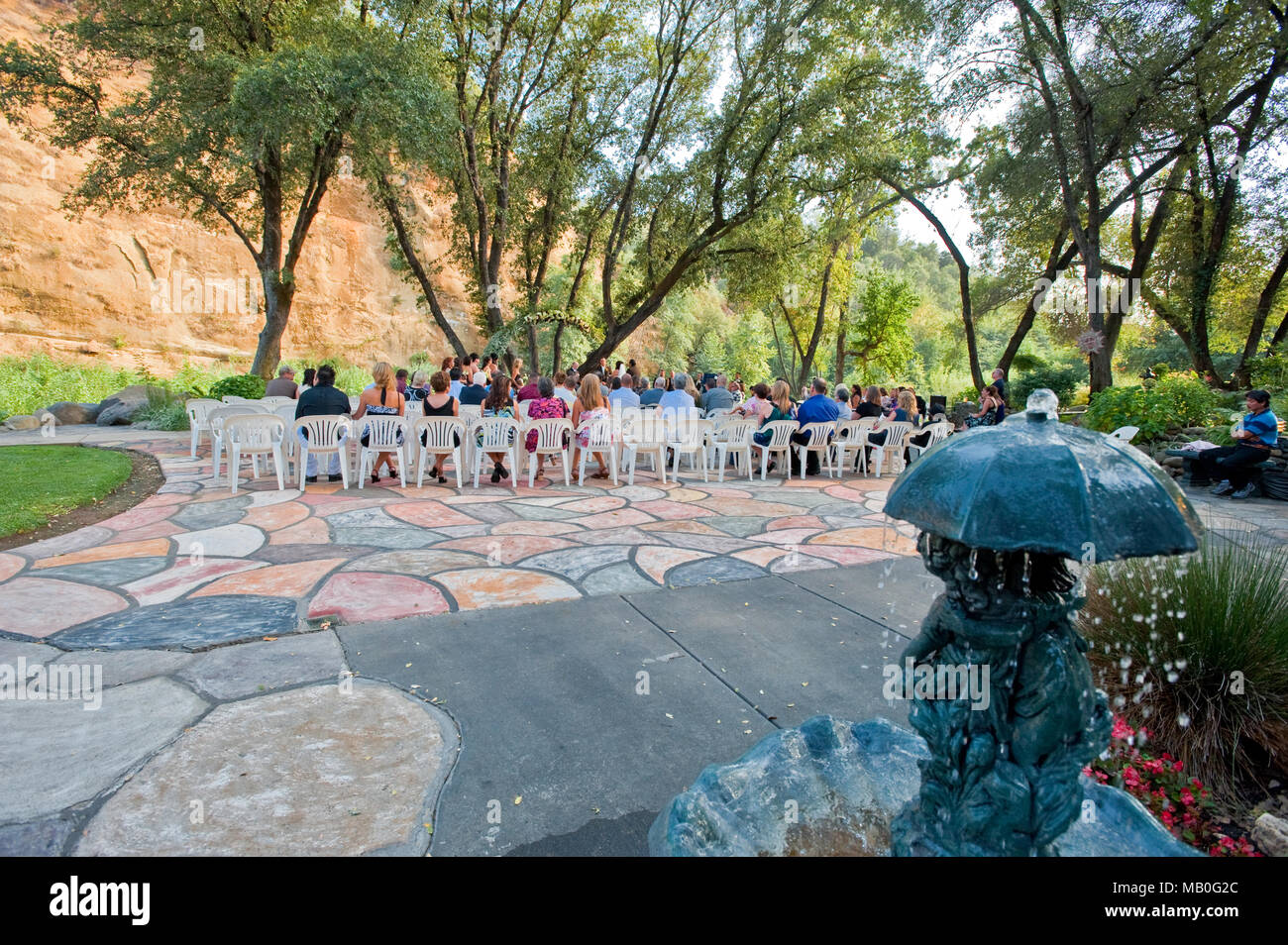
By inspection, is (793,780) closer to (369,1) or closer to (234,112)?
(234,112)

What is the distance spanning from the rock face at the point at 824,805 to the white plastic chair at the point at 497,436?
5987 millimetres

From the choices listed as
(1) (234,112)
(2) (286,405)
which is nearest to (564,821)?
(2) (286,405)

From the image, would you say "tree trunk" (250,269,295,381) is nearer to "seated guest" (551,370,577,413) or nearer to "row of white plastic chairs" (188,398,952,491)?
"row of white plastic chairs" (188,398,952,491)

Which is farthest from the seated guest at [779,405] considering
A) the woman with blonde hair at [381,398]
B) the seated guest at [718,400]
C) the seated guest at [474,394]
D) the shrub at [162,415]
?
the shrub at [162,415]

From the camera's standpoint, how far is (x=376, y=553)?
4938mm

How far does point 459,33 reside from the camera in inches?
548

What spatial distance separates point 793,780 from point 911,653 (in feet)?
2.34

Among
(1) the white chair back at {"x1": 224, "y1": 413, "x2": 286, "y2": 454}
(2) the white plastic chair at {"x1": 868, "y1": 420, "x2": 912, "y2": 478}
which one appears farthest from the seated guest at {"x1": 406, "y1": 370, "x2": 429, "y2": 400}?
(2) the white plastic chair at {"x1": 868, "y1": 420, "x2": 912, "y2": 478}

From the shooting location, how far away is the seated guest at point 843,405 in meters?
10.2

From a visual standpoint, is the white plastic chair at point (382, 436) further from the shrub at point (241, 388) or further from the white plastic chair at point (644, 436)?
the shrub at point (241, 388)

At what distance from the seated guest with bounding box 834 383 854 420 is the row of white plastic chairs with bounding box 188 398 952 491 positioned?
0.41m

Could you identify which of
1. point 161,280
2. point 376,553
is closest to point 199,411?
point 376,553

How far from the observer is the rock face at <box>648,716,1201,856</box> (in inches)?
73.3

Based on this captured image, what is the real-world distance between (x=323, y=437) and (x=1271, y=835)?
26.2 feet
